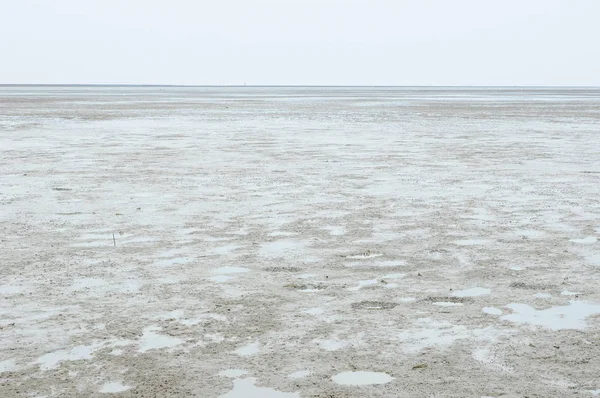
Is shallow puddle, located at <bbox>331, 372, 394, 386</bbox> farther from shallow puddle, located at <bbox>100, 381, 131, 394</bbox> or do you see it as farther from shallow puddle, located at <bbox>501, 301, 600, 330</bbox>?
shallow puddle, located at <bbox>501, 301, 600, 330</bbox>

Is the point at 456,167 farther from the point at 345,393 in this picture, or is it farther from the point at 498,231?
the point at 345,393

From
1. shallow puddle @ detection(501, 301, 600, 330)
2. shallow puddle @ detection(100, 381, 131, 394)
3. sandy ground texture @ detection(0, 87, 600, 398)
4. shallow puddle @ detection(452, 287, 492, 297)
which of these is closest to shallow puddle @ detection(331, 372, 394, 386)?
sandy ground texture @ detection(0, 87, 600, 398)

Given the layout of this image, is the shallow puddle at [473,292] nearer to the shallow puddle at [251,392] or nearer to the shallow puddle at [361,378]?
the shallow puddle at [361,378]

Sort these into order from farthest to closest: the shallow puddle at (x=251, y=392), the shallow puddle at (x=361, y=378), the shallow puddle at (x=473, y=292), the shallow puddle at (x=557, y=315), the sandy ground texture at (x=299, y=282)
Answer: the shallow puddle at (x=473, y=292)
the shallow puddle at (x=557, y=315)
the sandy ground texture at (x=299, y=282)
the shallow puddle at (x=361, y=378)
the shallow puddle at (x=251, y=392)

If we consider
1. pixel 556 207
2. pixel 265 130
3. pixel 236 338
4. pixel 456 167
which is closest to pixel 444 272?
pixel 236 338

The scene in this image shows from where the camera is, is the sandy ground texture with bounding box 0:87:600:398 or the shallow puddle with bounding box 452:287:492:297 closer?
the sandy ground texture with bounding box 0:87:600:398

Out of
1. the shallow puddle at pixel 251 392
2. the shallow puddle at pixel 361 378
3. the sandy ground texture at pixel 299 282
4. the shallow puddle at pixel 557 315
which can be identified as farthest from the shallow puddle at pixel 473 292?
the shallow puddle at pixel 251 392

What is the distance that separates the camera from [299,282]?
7629 millimetres

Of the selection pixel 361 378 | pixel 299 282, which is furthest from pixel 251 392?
pixel 299 282

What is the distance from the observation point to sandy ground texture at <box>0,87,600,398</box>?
524 cm

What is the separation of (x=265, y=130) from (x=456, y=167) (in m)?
14.5

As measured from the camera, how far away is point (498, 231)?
10.1m

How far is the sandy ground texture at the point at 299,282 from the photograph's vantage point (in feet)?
17.2

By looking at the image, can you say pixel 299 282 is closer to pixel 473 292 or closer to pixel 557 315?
pixel 473 292
